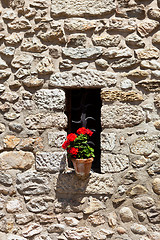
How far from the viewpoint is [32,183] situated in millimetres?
2752

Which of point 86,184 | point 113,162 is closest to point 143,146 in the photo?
point 113,162

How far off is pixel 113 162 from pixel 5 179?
1276mm

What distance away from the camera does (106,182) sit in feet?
8.77

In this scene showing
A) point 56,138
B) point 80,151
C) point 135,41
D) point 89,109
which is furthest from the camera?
point 89,109

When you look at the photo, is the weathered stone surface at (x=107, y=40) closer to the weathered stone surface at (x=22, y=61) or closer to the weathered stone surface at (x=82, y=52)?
the weathered stone surface at (x=82, y=52)

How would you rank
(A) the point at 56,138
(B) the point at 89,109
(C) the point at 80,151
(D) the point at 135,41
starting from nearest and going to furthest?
(C) the point at 80,151 → (D) the point at 135,41 → (A) the point at 56,138 → (B) the point at 89,109

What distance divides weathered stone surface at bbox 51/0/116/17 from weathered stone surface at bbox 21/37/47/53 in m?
0.36

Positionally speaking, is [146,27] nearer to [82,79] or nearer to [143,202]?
[82,79]

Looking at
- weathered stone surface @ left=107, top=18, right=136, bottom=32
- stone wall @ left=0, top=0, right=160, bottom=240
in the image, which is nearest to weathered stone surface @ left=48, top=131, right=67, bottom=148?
stone wall @ left=0, top=0, right=160, bottom=240

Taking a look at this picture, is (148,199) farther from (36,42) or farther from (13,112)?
(36,42)

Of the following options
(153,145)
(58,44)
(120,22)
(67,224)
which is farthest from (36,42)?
(67,224)

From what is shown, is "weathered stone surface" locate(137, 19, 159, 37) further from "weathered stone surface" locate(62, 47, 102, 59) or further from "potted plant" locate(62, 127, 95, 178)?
"potted plant" locate(62, 127, 95, 178)

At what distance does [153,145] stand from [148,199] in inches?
23.3

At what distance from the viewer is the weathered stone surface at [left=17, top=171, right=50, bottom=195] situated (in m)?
2.74
